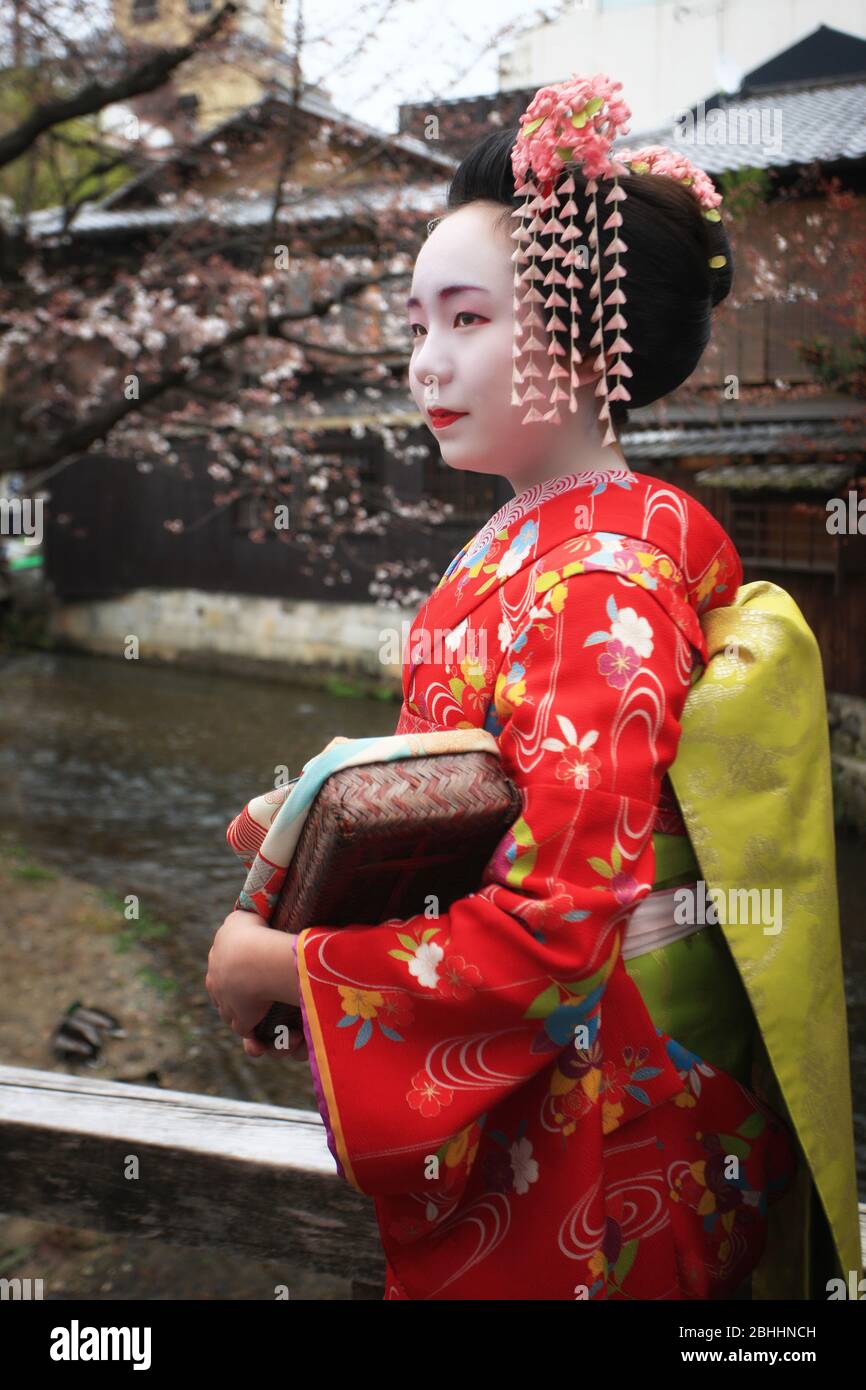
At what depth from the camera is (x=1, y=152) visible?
716 cm

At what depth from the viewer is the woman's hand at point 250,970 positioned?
1.38 meters

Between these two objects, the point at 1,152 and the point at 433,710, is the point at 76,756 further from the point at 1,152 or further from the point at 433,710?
the point at 433,710

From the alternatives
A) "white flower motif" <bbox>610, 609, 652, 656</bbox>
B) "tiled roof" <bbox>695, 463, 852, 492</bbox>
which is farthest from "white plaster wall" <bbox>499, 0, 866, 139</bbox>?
"white flower motif" <bbox>610, 609, 652, 656</bbox>

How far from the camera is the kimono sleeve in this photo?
4.09ft

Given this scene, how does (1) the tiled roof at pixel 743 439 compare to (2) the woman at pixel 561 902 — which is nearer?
(2) the woman at pixel 561 902

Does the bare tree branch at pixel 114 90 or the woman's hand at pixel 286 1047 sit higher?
the bare tree branch at pixel 114 90

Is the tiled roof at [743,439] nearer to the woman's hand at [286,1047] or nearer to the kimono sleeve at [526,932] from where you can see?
the kimono sleeve at [526,932]

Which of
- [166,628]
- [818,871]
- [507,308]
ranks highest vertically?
[166,628]

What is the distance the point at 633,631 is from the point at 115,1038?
5.25 metres

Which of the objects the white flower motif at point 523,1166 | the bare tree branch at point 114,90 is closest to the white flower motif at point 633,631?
the white flower motif at point 523,1166

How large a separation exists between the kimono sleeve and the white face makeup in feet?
1.02

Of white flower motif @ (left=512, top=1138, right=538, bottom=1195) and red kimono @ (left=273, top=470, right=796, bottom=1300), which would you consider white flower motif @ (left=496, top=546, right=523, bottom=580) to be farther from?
white flower motif @ (left=512, top=1138, right=538, bottom=1195)
